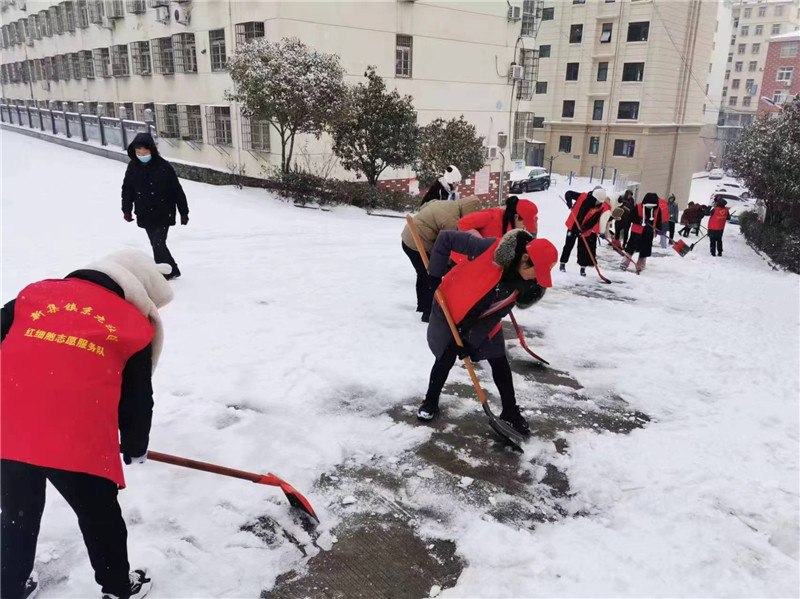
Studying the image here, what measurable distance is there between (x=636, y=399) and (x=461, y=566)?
251cm

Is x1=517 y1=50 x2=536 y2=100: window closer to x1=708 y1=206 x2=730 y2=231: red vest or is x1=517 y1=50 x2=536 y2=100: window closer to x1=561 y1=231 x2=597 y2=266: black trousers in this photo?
x1=708 y1=206 x2=730 y2=231: red vest

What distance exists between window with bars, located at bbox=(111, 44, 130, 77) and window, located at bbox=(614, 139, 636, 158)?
89.3 feet

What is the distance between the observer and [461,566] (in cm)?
275

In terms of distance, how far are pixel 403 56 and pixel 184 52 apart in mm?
7307

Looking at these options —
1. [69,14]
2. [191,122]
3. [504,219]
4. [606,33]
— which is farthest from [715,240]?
[69,14]

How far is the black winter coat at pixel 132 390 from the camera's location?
2.07 metres

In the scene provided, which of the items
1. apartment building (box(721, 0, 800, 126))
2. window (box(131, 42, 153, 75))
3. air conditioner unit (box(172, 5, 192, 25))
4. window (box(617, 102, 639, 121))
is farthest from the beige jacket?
apartment building (box(721, 0, 800, 126))

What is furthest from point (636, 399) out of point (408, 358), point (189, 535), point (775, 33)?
point (775, 33)

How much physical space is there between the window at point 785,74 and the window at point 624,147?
32496 millimetres

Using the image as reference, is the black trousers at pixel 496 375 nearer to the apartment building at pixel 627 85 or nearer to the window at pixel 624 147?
the apartment building at pixel 627 85

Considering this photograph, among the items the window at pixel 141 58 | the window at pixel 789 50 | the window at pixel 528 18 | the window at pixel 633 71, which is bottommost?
the window at pixel 141 58

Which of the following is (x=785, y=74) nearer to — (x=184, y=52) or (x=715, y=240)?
(x=715, y=240)

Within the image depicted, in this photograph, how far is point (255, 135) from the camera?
1705 centimetres

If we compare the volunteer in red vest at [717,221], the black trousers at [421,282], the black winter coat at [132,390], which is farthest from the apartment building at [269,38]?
the black winter coat at [132,390]
